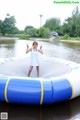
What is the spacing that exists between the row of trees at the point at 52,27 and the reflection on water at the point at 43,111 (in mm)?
39607

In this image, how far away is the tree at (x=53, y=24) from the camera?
170ft

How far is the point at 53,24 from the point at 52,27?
4.30ft

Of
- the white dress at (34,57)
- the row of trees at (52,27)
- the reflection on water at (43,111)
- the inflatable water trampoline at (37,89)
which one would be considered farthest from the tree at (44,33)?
the reflection on water at (43,111)

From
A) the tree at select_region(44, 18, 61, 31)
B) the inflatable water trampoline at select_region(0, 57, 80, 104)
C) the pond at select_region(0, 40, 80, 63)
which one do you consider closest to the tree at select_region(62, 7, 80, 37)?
the tree at select_region(44, 18, 61, 31)

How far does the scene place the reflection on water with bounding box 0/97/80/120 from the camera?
4.25 meters

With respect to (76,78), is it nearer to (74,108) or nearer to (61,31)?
(74,108)

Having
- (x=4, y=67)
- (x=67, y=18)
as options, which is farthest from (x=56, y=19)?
(x=4, y=67)

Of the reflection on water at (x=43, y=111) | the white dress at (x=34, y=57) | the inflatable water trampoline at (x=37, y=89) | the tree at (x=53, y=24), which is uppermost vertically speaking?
the tree at (x=53, y=24)

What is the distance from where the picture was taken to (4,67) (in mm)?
6215

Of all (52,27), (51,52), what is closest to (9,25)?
(52,27)

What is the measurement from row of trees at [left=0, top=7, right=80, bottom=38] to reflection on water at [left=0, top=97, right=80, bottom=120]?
130 feet

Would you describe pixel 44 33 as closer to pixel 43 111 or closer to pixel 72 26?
pixel 72 26

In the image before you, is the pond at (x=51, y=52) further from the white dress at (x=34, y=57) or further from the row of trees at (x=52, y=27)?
the row of trees at (x=52, y=27)

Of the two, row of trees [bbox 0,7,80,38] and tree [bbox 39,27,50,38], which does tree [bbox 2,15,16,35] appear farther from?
tree [bbox 39,27,50,38]
